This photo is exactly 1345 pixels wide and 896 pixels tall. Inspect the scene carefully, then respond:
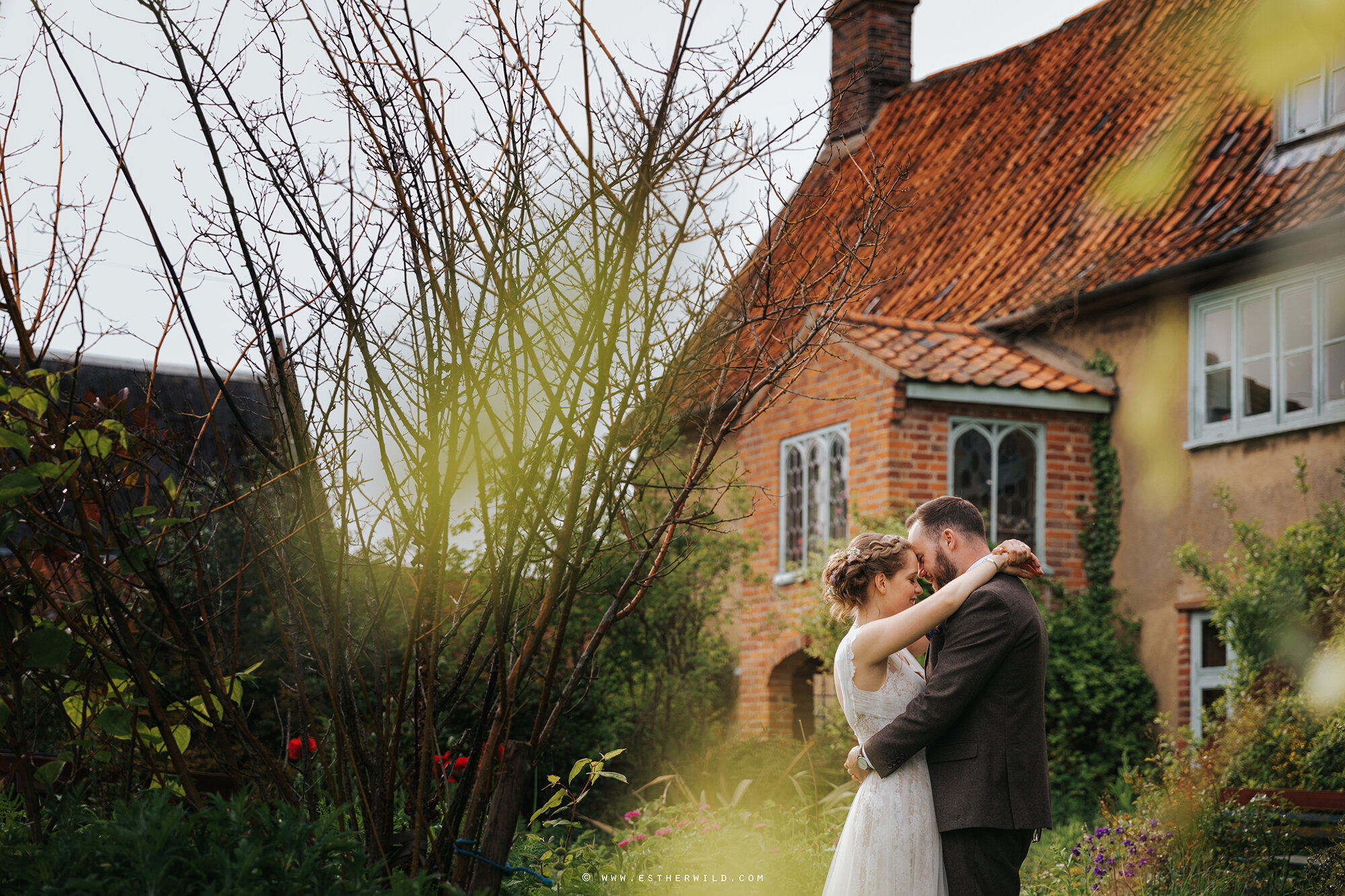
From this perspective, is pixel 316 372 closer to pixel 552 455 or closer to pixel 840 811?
pixel 552 455

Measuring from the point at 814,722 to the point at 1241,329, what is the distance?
5296 millimetres

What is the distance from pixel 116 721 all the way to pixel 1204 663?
9.82 m

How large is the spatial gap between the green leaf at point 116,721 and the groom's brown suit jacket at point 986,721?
206 centimetres

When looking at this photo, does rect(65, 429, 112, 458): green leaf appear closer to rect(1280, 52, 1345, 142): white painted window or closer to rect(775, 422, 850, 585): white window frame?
rect(775, 422, 850, 585): white window frame

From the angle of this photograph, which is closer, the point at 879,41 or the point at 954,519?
the point at 954,519

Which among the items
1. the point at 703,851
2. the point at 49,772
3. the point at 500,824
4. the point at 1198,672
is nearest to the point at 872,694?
the point at 500,824

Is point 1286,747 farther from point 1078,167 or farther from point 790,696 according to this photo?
point 1078,167

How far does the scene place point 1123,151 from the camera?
12.9m

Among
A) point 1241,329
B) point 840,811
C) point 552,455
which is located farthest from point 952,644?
point 1241,329

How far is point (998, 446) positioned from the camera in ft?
39.2

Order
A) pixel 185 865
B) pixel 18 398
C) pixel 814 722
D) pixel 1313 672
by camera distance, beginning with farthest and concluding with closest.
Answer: pixel 814 722, pixel 1313 672, pixel 18 398, pixel 185 865

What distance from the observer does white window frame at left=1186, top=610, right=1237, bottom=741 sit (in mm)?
10578

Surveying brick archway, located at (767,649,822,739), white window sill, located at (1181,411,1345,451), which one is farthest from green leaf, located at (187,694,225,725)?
brick archway, located at (767,649,822,739)

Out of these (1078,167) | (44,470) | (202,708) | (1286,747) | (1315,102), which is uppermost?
(1078,167)
